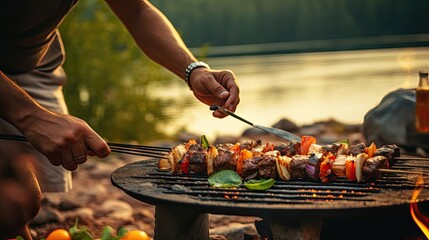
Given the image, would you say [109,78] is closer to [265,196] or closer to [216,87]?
[216,87]

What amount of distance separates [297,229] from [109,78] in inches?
272

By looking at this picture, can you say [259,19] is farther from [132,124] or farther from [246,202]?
[246,202]

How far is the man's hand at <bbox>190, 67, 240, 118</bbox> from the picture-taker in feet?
13.2

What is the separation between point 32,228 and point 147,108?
4501 millimetres

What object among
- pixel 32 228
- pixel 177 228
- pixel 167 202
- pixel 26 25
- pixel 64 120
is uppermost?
pixel 26 25

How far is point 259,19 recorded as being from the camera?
5672 cm

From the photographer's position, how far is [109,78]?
9.63 metres

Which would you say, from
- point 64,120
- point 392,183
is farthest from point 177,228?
point 392,183

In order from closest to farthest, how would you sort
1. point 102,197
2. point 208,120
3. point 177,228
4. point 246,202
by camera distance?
point 246,202
point 177,228
point 102,197
point 208,120

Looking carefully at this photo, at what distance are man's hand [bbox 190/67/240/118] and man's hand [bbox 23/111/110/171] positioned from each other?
983 millimetres

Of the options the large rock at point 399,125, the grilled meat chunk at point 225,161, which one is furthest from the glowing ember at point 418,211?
the large rock at point 399,125

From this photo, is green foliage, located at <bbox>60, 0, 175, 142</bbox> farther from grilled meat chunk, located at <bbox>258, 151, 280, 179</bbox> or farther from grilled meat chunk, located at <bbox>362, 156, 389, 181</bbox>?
grilled meat chunk, located at <bbox>362, 156, 389, 181</bbox>

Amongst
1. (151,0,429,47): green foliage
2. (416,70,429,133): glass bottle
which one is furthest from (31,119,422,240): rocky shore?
(151,0,429,47): green foliage

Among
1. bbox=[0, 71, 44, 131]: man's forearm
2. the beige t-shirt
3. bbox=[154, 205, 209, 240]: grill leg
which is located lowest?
bbox=[154, 205, 209, 240]: grill leg
